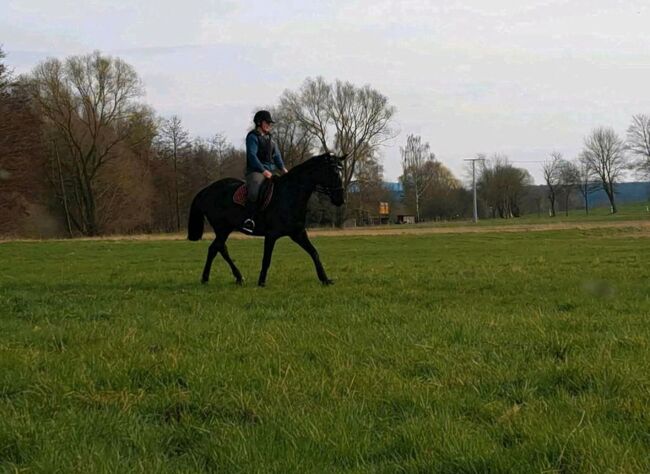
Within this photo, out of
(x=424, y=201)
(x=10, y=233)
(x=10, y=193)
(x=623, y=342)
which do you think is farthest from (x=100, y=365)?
(x=424, y=201)

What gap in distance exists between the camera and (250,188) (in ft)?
37.6

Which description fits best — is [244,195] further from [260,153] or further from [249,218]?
[260,153]

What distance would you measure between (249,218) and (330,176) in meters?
1.78

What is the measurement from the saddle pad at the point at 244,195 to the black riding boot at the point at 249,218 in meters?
0.16

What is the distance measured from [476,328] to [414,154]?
11910cm

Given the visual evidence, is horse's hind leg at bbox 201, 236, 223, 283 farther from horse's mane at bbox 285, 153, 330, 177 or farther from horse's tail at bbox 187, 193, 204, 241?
horse's mane at bbox 285, 153, 330, 177

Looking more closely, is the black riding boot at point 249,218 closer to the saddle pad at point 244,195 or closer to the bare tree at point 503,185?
the saddle pad at point 244,195

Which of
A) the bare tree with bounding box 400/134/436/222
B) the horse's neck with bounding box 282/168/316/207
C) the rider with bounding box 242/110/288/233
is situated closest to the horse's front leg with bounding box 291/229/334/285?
the horse's neck with bounding box 282/168/316/207

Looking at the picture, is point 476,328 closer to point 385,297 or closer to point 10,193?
point 385,297

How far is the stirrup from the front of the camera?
11570mm

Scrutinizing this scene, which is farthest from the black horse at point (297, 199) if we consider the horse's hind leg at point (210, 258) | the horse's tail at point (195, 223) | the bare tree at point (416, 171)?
the bare tree at point (416, 171)

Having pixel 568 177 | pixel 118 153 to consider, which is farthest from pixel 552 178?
pixel 118 153

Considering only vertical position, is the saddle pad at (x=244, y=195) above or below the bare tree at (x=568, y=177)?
below

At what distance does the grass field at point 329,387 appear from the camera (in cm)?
324
